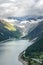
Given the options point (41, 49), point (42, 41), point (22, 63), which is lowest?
point (22, 63)

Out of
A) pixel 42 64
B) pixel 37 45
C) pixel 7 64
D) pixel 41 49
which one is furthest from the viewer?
pixel 37 45

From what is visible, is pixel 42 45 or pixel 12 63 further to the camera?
pixel 42 45

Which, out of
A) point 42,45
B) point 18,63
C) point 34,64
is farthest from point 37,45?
point 34,64

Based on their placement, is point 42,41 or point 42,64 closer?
point 42,64

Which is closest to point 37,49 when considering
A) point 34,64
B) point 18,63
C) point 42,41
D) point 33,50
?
point 33,50

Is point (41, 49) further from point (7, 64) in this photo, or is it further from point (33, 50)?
point (7, 64)

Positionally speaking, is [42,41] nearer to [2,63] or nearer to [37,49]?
[37,49]

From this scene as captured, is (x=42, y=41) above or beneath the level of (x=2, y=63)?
above

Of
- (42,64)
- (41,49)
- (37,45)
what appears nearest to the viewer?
(42,64)

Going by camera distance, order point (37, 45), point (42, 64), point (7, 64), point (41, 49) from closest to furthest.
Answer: point (42, 64) < point (7, 64) < point (41, 49) < point (37, 45)
